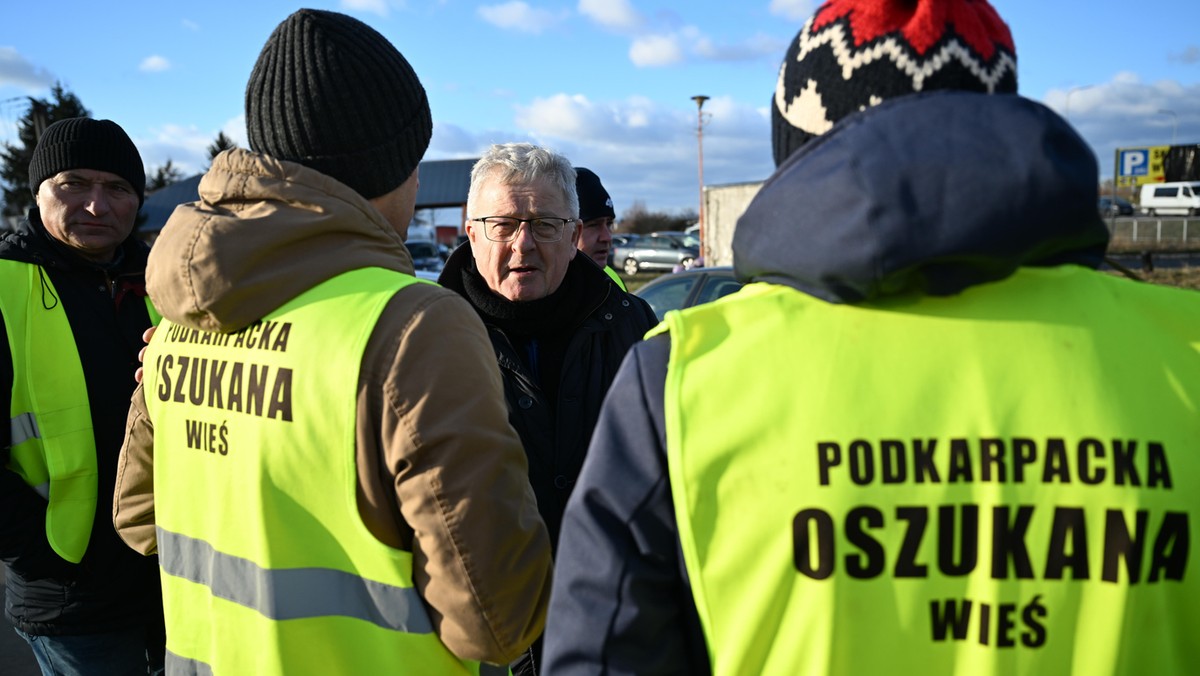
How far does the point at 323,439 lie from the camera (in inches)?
56.1

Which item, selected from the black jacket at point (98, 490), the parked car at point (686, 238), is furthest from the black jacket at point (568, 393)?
the parked car at point (686, 238)

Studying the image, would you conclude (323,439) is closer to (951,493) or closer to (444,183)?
(951,493)

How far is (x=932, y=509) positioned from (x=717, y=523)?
0.87 feet

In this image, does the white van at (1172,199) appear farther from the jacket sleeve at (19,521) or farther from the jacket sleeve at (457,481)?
the jacket sleeve at (19,521)

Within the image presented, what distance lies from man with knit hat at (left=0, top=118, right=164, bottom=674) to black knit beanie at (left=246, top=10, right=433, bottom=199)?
1458mm

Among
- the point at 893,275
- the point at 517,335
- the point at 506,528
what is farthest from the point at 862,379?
the point at 517,335

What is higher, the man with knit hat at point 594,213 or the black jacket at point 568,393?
the man with knit hat at point 594,213

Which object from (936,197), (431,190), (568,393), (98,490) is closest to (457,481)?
(936,197)

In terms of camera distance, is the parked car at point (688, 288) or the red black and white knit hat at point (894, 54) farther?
the parked car at point (688, 288)

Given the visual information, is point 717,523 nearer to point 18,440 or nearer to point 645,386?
point 645,386

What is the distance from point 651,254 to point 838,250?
29808 millimetres

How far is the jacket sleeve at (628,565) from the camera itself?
1.08 metres

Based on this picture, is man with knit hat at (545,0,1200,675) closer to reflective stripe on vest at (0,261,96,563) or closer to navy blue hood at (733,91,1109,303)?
navy blue hood at (733,91,1109,303)

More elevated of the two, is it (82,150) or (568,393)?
(82,150)
